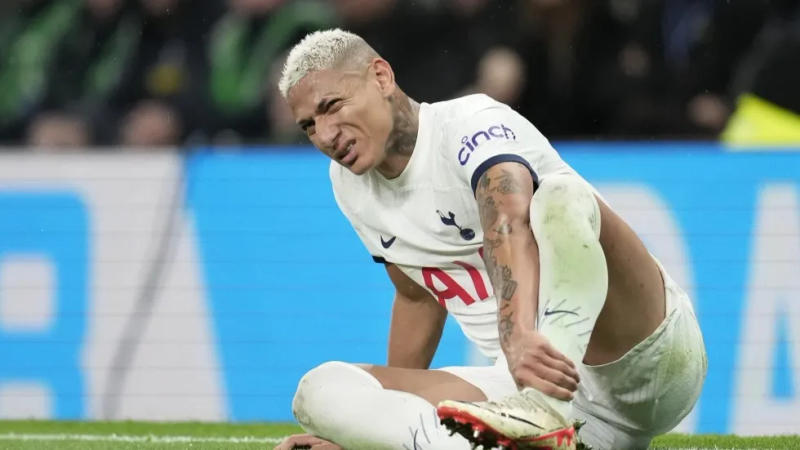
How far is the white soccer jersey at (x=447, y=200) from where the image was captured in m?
3.35

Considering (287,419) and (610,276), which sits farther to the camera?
(287,419)

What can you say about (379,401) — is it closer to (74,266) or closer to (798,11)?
(74,266)

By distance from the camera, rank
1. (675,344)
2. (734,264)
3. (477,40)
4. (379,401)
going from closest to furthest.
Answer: (379,401) → (675,344) → (734,264) → (477,40)

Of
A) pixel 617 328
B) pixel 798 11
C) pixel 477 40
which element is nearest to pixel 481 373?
pixel 617 328

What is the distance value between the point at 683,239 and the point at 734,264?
238 millimetres

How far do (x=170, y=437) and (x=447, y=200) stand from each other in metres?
1.87

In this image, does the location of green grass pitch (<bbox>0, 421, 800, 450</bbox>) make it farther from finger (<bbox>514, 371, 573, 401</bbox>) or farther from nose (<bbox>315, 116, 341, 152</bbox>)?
finger (<bbox>514, 371, 573, 401</bbox>)

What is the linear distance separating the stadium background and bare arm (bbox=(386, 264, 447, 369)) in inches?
74.5

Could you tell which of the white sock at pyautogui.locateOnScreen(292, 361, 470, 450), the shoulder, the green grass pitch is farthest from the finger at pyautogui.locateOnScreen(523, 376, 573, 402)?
the green grass pitch

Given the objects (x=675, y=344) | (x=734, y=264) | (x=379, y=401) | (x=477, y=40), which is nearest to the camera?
(x=379, y=401)

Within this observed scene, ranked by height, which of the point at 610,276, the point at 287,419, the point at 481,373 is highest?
the point at 610,276

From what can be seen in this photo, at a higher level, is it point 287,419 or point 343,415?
point 343,415

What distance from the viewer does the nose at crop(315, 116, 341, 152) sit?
3479mm

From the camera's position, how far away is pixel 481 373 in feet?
11.3
